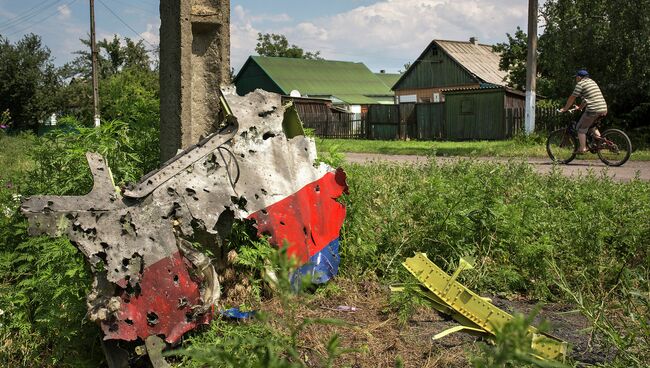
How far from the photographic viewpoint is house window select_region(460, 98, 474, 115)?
2638cm

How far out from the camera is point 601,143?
12.6 metres

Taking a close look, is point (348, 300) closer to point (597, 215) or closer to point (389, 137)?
point (597, 215)

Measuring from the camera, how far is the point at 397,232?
17.0 feet

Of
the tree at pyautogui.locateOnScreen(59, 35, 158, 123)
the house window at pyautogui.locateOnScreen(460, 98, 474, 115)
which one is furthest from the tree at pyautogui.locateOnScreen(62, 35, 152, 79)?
the house window at pyautogui.locateOnScreen(460, 98, 474, 115)

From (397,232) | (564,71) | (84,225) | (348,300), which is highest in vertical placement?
(564,71)

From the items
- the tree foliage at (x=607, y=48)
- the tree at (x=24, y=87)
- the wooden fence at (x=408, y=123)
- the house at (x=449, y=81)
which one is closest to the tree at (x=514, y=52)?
the house at (x=449, y=81)

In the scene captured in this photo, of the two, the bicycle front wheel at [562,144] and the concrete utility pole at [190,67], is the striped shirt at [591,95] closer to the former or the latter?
the bicycle front wheel at [562,144]

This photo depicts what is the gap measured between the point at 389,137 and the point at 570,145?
668 inches

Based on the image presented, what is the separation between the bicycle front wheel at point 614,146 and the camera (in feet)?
40.6

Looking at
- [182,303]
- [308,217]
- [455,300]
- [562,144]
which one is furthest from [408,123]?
[182,303]

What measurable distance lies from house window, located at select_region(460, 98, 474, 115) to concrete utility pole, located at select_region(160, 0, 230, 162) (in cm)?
2213

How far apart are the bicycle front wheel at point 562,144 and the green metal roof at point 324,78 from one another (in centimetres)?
3520

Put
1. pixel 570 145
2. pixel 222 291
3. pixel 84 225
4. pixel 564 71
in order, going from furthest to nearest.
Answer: pixel 564 71 < pixel 570 145 < pixel 222 291 < pixel 84 225

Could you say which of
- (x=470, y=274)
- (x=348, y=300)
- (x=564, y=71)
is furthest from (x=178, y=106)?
(x=564, y=71)
